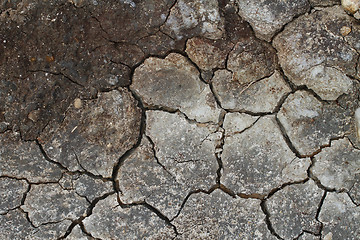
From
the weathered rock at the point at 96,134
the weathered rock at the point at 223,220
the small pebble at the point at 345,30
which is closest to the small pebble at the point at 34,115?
the weathered rock at the point at 96,134

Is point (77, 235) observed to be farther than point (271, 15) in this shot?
No

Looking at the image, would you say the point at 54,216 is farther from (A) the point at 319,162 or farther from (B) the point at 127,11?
(A) the point at 319,162

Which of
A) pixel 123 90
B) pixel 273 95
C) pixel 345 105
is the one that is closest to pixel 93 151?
pixel 123 90

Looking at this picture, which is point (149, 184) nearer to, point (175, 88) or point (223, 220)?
point (223, 220)

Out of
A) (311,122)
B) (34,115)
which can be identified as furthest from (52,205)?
(311,122)

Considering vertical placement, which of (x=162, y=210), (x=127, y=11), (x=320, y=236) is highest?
(x=127, y=11)

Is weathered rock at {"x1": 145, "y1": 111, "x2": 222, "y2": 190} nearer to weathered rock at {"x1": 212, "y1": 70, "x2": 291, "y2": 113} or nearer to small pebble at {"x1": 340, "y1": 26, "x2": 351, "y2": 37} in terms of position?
weathered rock at {"x1": 212, "y1": 70, "x2": 291, "y2": 113}

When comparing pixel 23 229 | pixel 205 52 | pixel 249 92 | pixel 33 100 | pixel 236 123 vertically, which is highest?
pixel 205 52

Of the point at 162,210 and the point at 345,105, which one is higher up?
the point at 345,105
